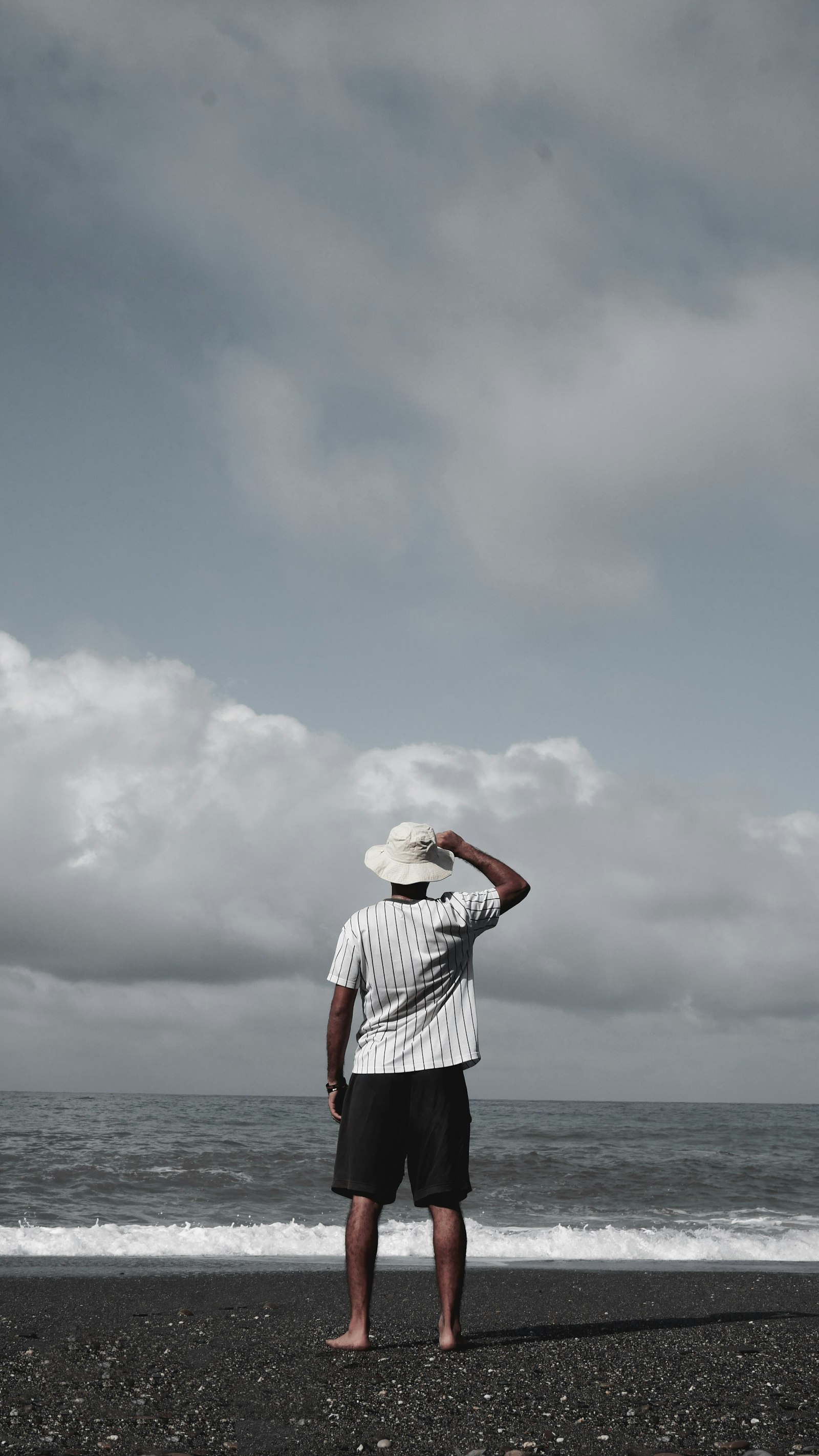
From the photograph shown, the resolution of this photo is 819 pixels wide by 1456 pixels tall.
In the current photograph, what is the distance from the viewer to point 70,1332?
5.35 meters

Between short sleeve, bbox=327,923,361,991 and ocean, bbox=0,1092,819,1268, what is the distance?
672 centimetres

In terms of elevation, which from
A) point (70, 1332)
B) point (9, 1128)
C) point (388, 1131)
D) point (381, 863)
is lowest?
point (9, 1128)

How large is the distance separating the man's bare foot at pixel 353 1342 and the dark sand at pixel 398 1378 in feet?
0.20

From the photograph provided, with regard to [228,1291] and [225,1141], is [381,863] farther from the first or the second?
[225,1141]

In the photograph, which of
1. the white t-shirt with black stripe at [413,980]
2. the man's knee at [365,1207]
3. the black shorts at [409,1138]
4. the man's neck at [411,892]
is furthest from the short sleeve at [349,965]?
the man's knee at [365,1207]

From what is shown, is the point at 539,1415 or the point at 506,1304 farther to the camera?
the point at 506,1304

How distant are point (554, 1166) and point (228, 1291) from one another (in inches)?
536

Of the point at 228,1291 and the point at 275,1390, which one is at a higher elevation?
the point at 275,1390

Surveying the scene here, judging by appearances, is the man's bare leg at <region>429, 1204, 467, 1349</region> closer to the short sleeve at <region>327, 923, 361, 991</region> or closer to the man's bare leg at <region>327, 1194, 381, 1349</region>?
the man's bare leg at <region>327, 1194, 381, 1349</region>

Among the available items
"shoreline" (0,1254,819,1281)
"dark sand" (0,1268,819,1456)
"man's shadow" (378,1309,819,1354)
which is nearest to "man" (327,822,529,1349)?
"man's shadow" (378,1309,819,1354)

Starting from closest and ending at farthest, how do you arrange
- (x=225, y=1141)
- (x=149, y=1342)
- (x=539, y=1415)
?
(x=539, y=1415)
(x=149, y=1342)
(x=225, y=1141)

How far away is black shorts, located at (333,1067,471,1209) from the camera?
4398 mm

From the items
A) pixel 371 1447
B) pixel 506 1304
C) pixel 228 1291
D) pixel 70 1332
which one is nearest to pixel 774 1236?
pixel 506 1304

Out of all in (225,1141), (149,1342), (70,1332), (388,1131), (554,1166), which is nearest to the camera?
(388,1131)
